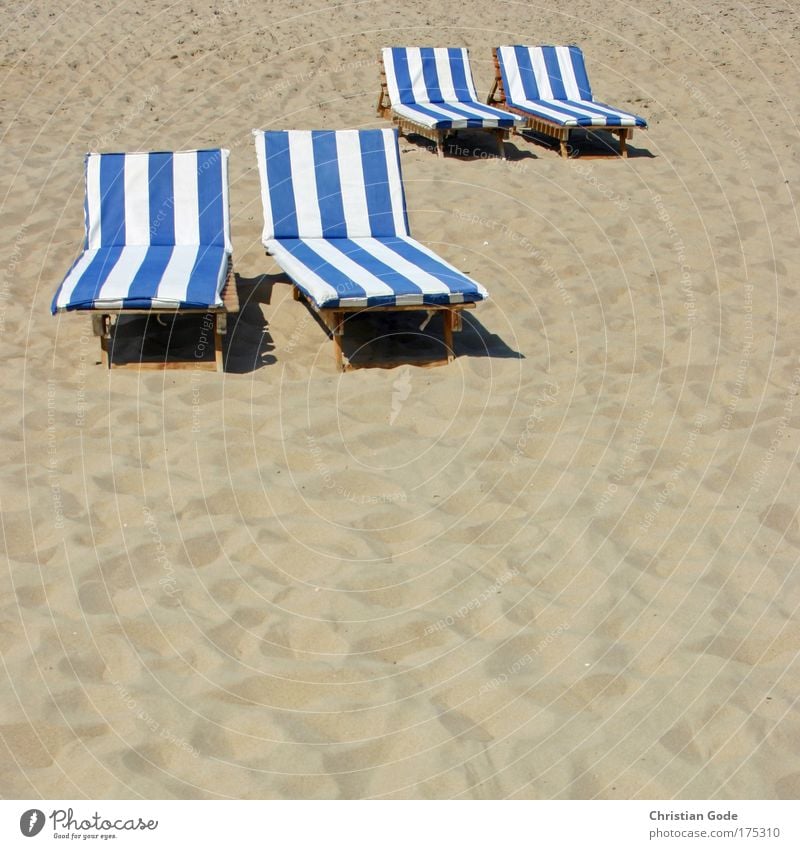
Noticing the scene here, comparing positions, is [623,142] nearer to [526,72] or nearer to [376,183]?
[526,72]

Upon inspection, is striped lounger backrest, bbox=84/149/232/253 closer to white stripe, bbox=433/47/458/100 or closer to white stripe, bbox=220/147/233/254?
white stripe, bbox=220/147/233/254

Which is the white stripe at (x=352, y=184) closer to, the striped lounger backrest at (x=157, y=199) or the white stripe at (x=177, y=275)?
the striped lounger backrest at (x=157, y=199)

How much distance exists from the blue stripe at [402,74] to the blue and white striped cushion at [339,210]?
3.16 meters

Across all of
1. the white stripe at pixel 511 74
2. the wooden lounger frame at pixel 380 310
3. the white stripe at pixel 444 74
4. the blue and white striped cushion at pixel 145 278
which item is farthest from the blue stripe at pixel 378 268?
the white stripe at pixel 511 74

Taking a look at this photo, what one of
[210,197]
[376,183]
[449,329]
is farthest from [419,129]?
[449,329]

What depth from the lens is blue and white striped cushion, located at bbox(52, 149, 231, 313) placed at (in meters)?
6.61

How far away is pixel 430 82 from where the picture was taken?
11164 millimetres

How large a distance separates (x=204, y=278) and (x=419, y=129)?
4225mm

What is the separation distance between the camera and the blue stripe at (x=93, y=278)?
19.7 feet

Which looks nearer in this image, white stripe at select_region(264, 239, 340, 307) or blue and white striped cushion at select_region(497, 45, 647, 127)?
white stripe at select_region(264, 239, 340, 307)

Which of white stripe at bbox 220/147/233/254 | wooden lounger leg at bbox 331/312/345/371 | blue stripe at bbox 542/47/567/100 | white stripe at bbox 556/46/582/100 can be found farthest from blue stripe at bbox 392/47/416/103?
wooden lounger leg at bbox 331/312/345/371
